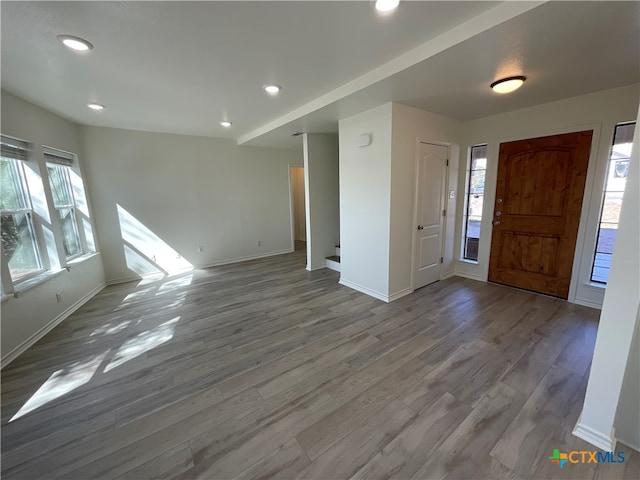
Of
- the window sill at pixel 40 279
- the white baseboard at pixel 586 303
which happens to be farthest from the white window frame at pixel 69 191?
the white baseboard at pixel 586 303

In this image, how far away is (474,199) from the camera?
404 cm

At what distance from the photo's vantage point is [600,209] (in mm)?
2945

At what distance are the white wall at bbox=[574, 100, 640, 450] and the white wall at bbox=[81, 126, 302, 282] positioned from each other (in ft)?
17.6

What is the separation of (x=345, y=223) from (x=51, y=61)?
10.9ft

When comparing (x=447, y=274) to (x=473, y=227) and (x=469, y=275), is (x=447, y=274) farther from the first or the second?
(x=473, y=227)

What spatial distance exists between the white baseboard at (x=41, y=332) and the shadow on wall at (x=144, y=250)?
0.82 m

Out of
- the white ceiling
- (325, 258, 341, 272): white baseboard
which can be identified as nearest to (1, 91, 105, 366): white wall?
the white ceiling

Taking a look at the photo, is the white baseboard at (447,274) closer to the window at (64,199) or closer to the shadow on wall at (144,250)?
the shadow on wall at (144,250)

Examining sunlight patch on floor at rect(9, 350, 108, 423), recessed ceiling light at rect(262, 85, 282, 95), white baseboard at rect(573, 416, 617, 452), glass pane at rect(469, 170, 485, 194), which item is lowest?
sunlight patch on floor at rect(9, 350, 108, 423)

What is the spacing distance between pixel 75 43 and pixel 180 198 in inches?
126

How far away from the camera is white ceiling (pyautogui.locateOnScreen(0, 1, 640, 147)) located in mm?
1572

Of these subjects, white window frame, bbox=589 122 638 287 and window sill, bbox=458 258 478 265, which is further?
window sill, bbox=458 258 478 265

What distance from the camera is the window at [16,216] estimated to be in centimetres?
260

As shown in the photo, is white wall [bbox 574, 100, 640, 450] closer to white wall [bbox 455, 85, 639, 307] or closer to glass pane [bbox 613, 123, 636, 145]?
white wall [bbox 455, 85, 639, 307]
